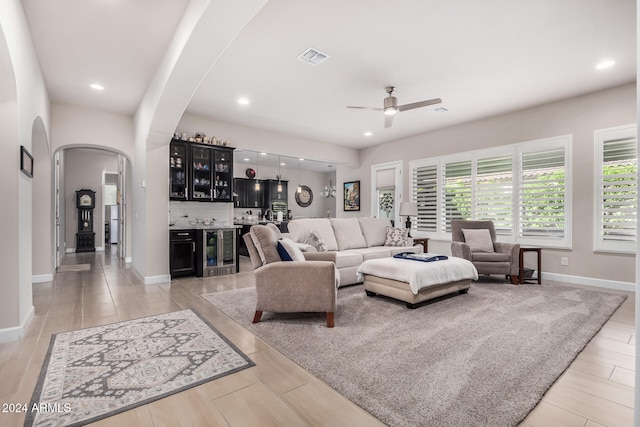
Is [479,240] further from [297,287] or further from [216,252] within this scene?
[216,252]

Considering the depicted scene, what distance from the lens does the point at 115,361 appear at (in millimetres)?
2221

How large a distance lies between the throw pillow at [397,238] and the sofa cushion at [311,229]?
113 centimetres

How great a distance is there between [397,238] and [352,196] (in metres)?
3.12

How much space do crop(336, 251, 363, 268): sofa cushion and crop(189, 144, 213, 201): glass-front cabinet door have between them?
2.74 m

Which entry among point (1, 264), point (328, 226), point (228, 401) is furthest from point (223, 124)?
point (228, 401)

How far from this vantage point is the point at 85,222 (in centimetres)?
884

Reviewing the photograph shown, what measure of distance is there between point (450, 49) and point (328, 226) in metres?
2.99

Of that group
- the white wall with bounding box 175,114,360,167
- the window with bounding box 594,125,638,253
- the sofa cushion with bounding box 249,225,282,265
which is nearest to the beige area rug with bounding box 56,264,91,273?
the white wall with bounding box 175,114,360,167

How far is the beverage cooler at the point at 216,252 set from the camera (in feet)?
17.2

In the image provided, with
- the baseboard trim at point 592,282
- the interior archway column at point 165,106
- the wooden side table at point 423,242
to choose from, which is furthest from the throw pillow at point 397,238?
the interior archway column at point 165,106

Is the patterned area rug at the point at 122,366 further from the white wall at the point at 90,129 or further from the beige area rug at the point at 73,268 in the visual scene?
the beige area rug at the point at 73,268

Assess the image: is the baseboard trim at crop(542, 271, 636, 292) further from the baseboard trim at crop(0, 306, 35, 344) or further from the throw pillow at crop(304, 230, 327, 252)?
the baseboard trim at crop(0, 306, 35, 344)

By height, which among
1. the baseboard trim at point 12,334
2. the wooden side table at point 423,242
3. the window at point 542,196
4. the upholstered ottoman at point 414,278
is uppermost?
the window at point 542,196

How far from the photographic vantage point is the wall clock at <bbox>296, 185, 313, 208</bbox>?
34.9ft
